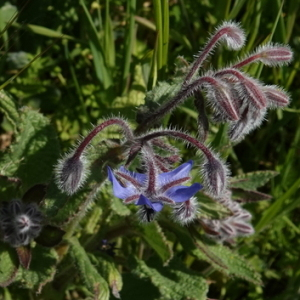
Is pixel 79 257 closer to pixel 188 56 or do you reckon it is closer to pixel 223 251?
pixel 223 251

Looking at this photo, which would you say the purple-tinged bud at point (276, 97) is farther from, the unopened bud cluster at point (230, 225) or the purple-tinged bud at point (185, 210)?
the unopened bud cluster at point (230, 225)

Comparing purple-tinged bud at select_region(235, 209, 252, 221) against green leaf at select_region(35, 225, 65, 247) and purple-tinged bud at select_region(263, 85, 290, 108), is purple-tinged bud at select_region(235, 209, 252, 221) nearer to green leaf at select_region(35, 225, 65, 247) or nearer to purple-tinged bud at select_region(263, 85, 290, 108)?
purple-tinged bud at select_region(263, 85, 290, 108)

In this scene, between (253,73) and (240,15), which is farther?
(240,15)

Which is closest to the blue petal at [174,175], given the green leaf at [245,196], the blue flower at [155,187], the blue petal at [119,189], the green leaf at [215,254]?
the blue flower at [155,187]

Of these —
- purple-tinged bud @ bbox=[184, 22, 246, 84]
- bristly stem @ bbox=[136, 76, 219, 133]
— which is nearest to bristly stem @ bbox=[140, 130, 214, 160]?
bristly stem @ bbox=[136, 76, 219, 133]

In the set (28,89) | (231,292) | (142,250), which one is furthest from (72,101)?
(231,292)

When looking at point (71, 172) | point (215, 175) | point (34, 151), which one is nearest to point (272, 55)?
point (215, 175)
